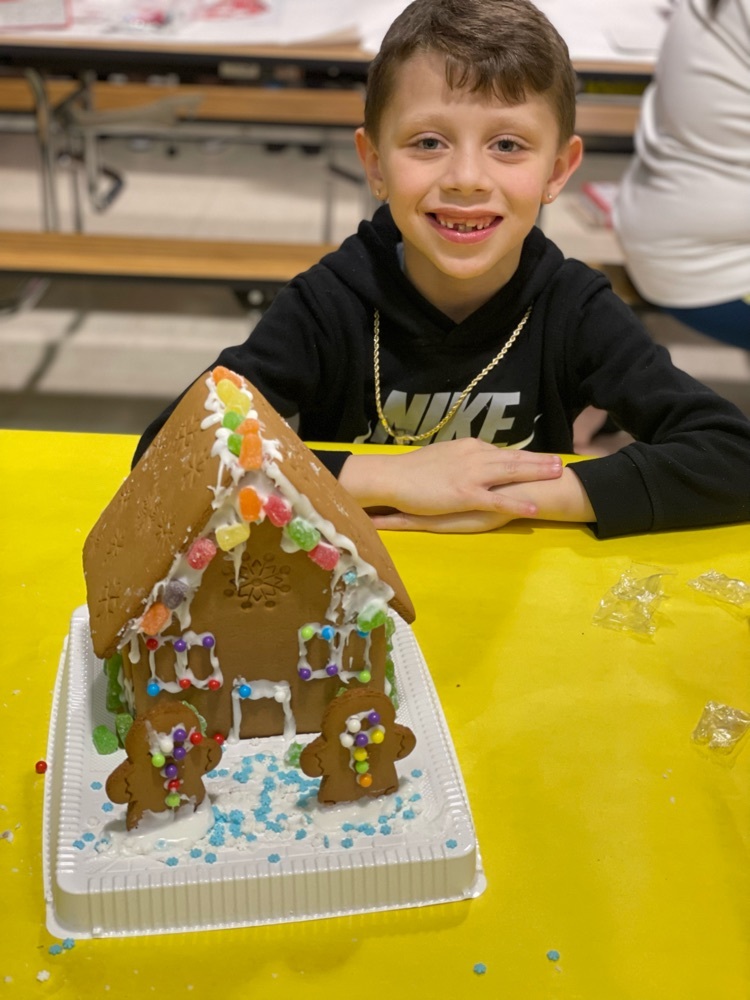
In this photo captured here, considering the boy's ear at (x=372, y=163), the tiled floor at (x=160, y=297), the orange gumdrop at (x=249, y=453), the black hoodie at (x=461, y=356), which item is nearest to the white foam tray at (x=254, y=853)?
the orange gumdrop at (x=249, y=453)

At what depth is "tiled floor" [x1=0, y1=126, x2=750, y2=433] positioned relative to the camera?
11.0 feet

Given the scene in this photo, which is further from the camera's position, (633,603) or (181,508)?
(633,603)

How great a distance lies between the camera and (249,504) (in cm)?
74

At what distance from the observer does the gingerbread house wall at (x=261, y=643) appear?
0.79 metres

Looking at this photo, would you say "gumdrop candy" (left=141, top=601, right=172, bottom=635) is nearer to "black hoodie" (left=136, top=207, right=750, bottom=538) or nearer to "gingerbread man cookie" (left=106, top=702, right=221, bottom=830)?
"gingerbread man cookie" (left=106, top=702, right=221, bottom=830)

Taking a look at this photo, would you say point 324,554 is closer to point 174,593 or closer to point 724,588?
point 174,593

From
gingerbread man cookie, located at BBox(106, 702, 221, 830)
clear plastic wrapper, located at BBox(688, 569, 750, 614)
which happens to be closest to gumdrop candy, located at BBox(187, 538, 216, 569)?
gingerbread man cookie, located at BBox(106, 702, 221, 830)

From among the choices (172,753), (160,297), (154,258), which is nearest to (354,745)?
(172,753)

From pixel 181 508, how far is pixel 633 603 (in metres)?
0.49

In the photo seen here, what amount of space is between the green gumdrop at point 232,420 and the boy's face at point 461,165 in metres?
0.57

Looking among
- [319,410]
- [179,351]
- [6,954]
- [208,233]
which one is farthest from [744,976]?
[208,233]

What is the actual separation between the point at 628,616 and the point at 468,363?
506 millimetres

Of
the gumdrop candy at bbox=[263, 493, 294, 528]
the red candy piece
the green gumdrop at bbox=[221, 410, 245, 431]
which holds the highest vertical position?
the green gumdrop at bbox=[221, 410, 245, 431]

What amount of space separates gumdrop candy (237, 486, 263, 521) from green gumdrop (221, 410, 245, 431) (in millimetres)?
41
